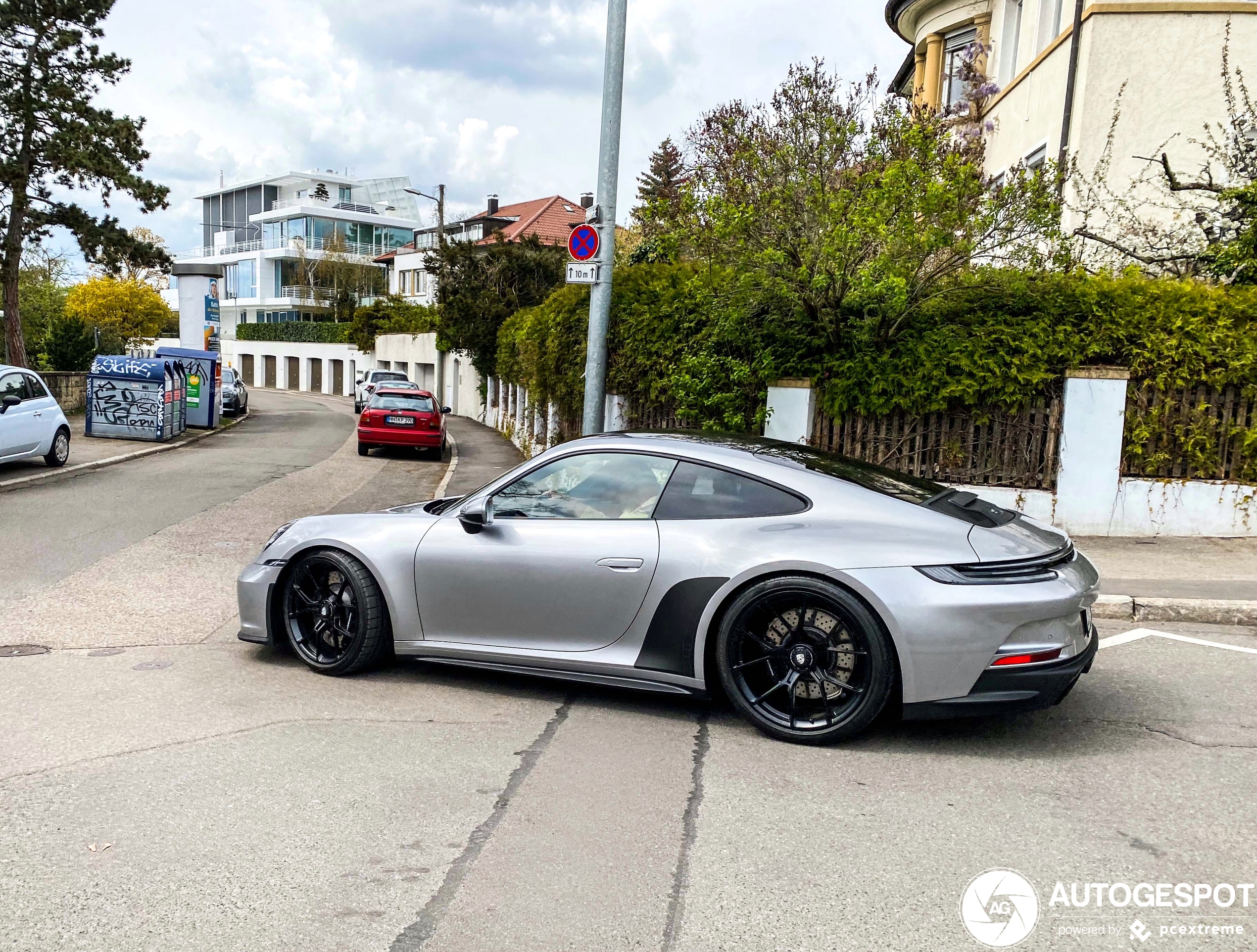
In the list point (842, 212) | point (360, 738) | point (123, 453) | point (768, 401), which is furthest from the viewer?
point (123, 453)

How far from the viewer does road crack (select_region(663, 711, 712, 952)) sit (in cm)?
311

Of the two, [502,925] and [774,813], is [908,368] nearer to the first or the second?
[774,813]

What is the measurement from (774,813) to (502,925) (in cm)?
125

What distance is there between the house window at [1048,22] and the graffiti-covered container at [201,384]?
783 inches

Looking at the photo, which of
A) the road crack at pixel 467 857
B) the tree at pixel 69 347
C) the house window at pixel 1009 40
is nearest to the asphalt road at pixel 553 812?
the road crack at pixel 467 857

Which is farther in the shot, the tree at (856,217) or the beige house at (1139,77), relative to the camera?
the beige house at (1139,77)

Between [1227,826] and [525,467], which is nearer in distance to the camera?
[1227,826]

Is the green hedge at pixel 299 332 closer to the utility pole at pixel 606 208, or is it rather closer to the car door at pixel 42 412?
the car door at pixel 42 412

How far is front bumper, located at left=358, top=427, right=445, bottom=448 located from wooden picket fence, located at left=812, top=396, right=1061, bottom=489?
12158 mm

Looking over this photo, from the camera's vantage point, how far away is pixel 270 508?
1300 centimetres

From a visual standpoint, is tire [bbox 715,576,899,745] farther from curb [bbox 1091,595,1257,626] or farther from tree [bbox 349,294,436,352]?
tree [bbox 349,294,436,352]

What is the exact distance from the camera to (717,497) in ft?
16.3

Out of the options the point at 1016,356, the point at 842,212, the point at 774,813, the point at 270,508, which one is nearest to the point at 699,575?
the point at 774,813

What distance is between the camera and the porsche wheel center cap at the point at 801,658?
15.1ft
